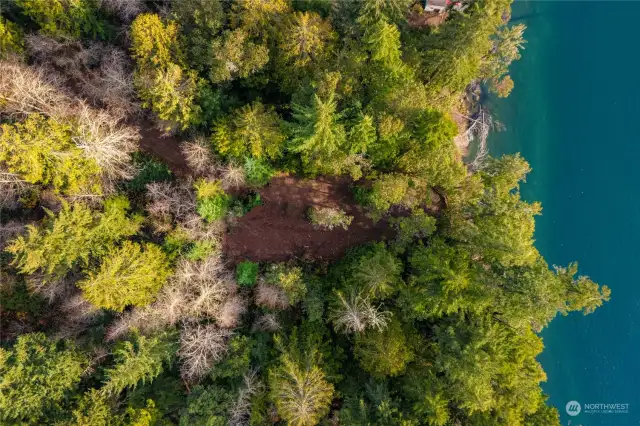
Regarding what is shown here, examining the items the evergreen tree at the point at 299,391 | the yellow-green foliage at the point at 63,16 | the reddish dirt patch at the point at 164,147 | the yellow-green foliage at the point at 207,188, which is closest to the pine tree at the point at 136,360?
the evergreen tree at the point at 299,391

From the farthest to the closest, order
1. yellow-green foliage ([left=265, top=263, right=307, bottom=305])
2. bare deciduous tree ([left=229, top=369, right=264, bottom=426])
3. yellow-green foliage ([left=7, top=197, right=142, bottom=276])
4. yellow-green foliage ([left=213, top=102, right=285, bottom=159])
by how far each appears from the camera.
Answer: yellow-green foliage ([left=265, top=263, right=307, bottom=305]), yellow-green foliage ([left=213, top=102, right=285, bottom=159]), bare deciduous tree ([left=229, top=369, right=264, bottom=426]), yellow-green foliage ([left=7, top=197, right=142, bottom=276])

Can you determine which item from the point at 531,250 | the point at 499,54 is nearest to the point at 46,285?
the point at 531,250

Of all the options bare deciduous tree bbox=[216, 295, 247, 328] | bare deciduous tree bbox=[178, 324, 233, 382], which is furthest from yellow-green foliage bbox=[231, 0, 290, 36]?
bare deciduous tree bbox=[178, 324, 233, 382]

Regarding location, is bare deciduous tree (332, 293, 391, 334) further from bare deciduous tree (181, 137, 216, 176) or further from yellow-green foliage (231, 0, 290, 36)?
yellow-green foliage (231, 0, 290, 36)

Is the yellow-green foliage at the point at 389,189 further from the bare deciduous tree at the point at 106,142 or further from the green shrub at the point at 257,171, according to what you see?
the bare deciduous tree at the point at 106,142

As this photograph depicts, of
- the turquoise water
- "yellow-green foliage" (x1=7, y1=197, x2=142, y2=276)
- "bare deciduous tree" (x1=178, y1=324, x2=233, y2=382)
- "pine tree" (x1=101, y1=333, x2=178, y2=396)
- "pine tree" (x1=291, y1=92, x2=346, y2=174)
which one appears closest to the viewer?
"pine tree" (x1=291, y1=92, x2=346, y2=174)

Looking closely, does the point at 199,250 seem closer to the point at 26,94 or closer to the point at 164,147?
the point at 164,147
